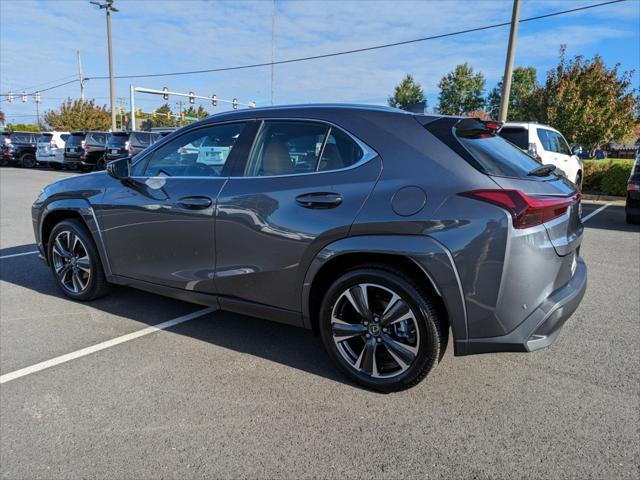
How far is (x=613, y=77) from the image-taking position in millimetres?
18375

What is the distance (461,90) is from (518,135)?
67.5 metres

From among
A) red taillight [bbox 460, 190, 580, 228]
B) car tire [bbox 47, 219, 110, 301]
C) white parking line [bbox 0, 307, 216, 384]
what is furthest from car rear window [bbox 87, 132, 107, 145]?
red taillight [bbox 460, 190, 580, 228]

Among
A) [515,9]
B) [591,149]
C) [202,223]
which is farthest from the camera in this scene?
[591,149]

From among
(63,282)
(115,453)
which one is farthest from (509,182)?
(63,282)

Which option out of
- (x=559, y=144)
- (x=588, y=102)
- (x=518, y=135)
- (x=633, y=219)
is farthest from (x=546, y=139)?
(x=588, y=102)

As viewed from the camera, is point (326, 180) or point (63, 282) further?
point (63, 282)

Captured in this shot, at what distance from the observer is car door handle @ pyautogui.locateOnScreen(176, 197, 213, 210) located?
3400 millimetres

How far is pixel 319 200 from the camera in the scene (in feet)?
9.62

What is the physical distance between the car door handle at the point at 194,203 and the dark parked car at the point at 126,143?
58.9 feet

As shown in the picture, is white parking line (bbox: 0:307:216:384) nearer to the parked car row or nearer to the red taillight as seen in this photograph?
the red taillight

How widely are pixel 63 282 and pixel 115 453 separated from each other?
2.78 m

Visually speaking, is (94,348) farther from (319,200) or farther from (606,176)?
(606,176)

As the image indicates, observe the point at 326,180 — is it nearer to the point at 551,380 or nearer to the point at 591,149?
the point at 551,380

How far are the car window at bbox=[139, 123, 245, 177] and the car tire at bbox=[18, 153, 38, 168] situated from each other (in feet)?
95.7
